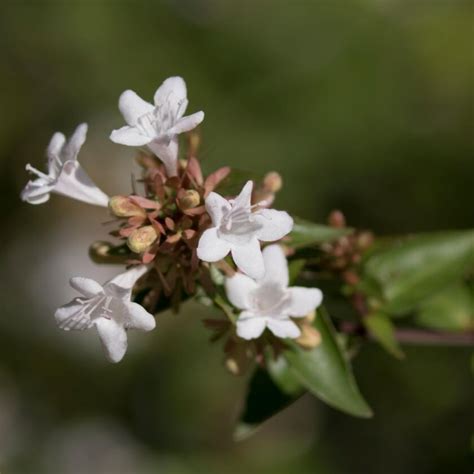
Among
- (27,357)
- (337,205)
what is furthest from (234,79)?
(27,357)

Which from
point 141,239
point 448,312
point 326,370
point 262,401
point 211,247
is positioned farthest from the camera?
point 448,312

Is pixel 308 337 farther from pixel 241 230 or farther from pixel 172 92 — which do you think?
pixel 172 92

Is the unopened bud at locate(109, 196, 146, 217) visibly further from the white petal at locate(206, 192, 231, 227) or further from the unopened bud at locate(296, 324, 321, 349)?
the unopened bud at locate(296, 324, 321, 349)

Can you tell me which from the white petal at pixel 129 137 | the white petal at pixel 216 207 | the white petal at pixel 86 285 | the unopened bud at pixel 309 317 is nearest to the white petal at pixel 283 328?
→ the unopened bud at pixel 309 317

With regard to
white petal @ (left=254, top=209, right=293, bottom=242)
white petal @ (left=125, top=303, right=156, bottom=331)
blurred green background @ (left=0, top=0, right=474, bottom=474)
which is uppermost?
white petal @ (left=254, top=209, right=293, bottom=242)

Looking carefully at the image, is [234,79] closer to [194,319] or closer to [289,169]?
[289,169]

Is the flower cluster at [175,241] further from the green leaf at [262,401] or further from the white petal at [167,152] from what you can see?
the green leaf at [262,401]

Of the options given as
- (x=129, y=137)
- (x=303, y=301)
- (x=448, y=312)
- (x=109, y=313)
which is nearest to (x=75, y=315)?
(x=109, y=313)

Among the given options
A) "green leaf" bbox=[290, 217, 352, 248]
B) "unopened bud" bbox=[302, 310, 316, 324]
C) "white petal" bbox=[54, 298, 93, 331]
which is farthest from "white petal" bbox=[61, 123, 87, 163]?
"unopened bud" bbox=[302, 310, 316, 324]
